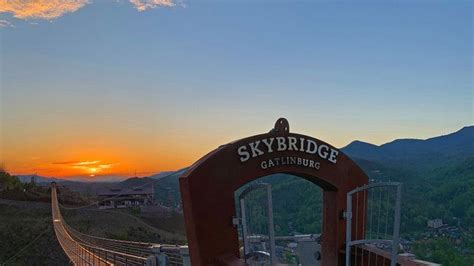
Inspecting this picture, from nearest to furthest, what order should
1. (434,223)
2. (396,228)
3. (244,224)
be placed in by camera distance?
(396,228)
(244,224)
(434,223)

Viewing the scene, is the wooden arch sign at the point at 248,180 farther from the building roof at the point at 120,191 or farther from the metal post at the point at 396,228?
the building roof at the point at 120,191

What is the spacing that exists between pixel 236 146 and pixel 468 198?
15.8 m

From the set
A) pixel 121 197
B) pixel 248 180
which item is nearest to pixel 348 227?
pixel 248 180

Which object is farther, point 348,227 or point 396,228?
point 348,227

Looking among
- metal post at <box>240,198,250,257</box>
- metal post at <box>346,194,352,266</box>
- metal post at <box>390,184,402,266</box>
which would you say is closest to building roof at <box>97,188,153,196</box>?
metal post at <box>346,194,352,266</box>

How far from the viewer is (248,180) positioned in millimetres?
6102

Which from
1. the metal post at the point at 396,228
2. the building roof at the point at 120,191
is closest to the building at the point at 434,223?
the metal post at the point at 396,228

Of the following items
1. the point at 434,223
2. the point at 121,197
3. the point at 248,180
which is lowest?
the point at 121,197

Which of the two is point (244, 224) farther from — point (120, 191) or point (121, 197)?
point (120, 191)

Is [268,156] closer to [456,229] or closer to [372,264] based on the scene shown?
[372,264]

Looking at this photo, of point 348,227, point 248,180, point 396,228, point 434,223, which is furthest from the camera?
point 434,223

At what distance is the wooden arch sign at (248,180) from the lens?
5.82 m

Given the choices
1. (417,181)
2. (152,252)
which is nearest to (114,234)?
(417,181)

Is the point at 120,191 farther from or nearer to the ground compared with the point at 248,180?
nearer to the ground
